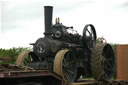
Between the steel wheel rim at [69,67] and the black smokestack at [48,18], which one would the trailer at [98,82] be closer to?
the steel wheel rim at [69,67]

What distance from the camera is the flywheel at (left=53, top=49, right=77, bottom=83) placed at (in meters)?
9.39

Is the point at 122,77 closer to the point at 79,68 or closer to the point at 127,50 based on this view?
the point at 127,50

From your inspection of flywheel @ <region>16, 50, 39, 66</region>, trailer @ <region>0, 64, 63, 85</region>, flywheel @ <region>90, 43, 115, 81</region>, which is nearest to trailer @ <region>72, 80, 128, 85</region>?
flywheel @ <region>90, 43, 115, 81</region>

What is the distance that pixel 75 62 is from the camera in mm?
10211

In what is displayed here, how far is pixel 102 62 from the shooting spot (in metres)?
11.1

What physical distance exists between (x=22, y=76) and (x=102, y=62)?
13.9 feet

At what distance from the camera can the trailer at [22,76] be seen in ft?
23.8

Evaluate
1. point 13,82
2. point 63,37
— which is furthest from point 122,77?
point 13,82

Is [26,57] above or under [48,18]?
under

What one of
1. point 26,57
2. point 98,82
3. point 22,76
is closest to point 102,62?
point 98,82

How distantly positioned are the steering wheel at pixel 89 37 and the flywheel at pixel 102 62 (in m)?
0.39

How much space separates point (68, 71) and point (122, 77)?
454cm

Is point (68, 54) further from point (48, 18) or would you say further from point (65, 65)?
point (48, 18)

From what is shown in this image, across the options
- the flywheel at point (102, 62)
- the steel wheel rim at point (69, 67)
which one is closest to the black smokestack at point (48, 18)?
the steel wheel rim at point (69, 67)
